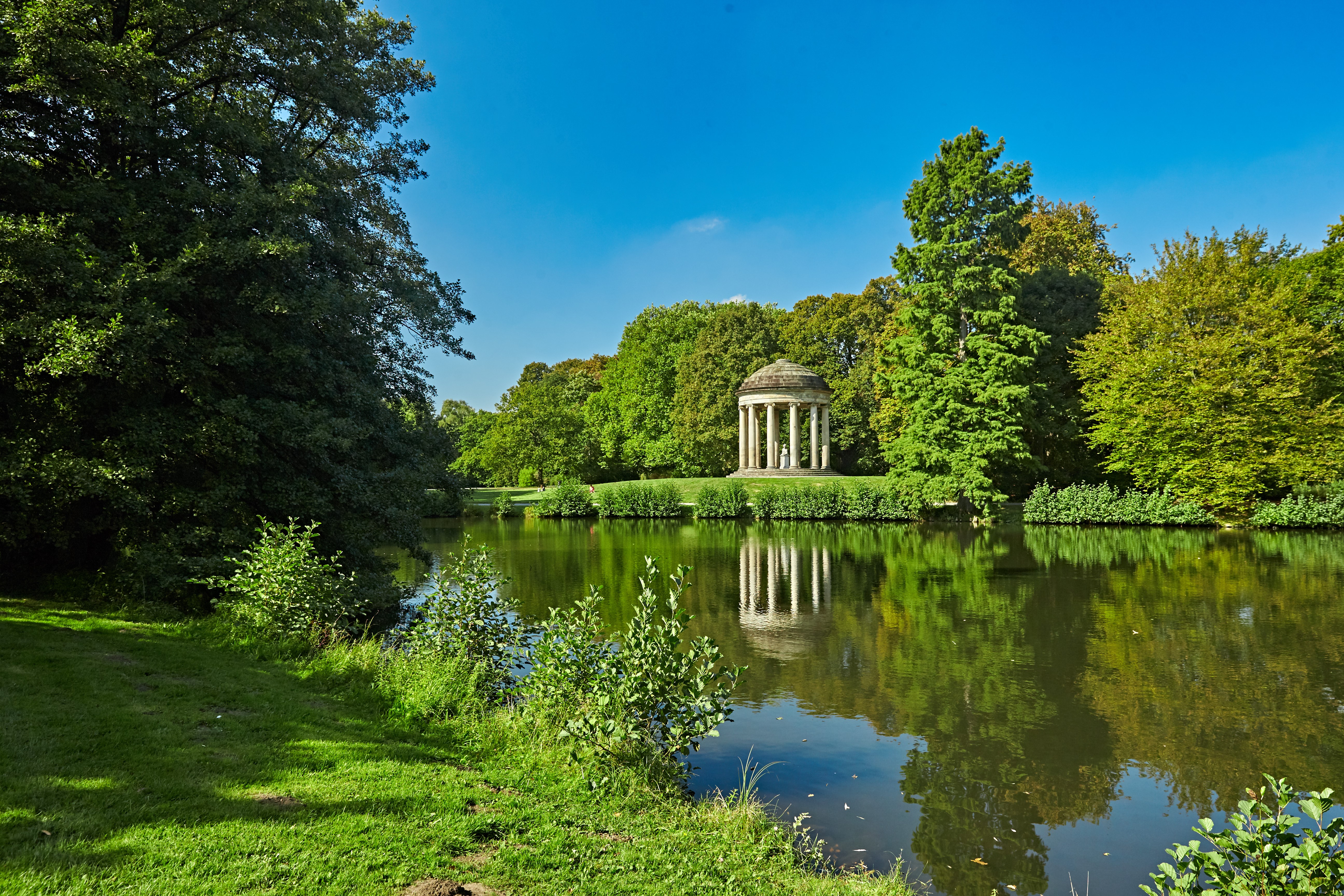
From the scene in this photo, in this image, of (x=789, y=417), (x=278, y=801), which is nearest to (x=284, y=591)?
(x=278, y=801)

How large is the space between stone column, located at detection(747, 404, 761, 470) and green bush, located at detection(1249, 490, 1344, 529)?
913 inches

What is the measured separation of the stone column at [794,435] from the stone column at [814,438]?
0.77 metres

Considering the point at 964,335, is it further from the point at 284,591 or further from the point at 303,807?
the point at 303,807

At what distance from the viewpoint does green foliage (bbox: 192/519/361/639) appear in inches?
307

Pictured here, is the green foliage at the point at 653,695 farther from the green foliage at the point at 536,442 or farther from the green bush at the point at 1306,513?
the green foliage at the point at 536,442

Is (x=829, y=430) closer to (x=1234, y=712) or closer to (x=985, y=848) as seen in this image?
(x=1234, y=712)

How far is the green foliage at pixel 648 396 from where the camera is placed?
48625 mm

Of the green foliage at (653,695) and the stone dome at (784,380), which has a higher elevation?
the stone dome at (784,380)

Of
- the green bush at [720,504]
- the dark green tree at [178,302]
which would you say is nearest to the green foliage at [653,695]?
the dark green tree at [178,302]

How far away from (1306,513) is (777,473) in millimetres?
22107

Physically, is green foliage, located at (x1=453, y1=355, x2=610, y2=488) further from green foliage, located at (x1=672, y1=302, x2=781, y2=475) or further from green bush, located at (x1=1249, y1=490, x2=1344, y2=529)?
green bush, located at (x1=1249, y1=490, x2=1344, y2=529)

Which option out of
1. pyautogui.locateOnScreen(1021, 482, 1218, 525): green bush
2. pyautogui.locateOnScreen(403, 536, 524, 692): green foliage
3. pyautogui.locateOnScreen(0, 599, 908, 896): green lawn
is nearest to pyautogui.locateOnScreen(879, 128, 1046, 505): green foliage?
pyautogui.locateOnScreen(1021, 482, 1218, 525): green bush

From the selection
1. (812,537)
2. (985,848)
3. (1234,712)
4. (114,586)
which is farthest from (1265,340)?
(114,586)

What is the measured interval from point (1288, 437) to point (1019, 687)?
23.0m
